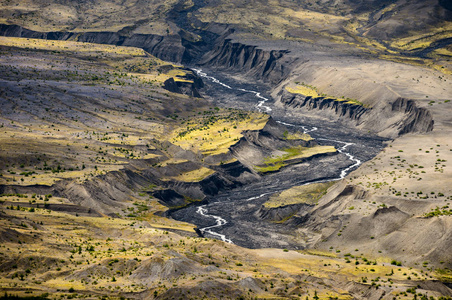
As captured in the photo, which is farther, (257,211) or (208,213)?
(208,213)

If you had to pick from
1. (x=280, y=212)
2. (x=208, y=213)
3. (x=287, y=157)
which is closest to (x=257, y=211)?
(x=280, y=212)

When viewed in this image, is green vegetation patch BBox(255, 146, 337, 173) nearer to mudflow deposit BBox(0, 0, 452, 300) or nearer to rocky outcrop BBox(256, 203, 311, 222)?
mudflow deposit BBox(0, 0, 452, 300)

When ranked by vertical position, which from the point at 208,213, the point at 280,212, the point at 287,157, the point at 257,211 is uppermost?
the point at 280,212

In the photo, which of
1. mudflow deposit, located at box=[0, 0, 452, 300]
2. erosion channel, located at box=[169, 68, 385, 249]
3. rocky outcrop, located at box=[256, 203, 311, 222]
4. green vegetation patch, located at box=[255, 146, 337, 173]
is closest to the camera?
mudflow deposit, located at box=[0, 0, 452, 300]

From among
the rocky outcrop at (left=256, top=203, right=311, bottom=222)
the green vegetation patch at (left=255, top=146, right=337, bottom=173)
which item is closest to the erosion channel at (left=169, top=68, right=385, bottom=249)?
the rocky outcrop at (left=256, top=203, right=311, bottom=222)

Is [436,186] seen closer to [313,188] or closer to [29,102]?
[313,188]

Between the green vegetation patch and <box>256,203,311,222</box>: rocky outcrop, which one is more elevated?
<box>256,203,311,222</box>: rocky outcrop

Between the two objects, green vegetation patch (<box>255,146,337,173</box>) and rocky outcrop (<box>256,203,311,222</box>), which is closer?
rocky outcrop (<box>256,203,311,222</box>)

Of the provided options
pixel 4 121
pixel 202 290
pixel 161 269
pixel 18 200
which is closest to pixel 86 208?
pixel 18 200

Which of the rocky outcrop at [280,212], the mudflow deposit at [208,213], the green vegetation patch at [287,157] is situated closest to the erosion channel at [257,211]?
the mudflow deposit at [208,213]

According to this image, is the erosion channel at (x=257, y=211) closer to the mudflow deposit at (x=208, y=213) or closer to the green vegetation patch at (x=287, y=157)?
the mudflow deposit at (x=208, y=213)

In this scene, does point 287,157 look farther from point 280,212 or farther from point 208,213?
point 208,213
